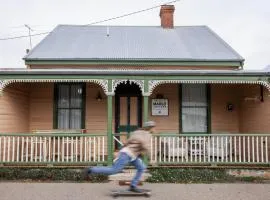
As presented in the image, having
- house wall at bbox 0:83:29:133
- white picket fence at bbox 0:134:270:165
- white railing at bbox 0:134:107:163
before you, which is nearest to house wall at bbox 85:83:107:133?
white picket fence at bbox 0:134:270:165

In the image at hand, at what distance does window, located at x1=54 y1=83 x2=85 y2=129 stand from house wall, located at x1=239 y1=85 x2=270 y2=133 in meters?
6.21

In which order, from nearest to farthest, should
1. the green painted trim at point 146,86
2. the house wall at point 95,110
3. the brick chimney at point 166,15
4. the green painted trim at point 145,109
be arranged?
the green painted trim at point 145,109 → the green painted trim at point 146,86 → the house wall at point 95,110 → the brick chimney at point 166,15

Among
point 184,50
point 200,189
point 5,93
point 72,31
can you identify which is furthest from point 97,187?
point 72,31

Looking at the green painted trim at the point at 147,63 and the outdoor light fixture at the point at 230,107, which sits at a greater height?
the green painted trim at the point at 147,63

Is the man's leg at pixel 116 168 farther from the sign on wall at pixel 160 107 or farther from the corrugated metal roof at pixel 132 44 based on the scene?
the corrugated metal roof at pixel 132 44

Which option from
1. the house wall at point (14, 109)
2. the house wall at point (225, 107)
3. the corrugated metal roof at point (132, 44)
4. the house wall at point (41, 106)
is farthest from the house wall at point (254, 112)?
the house wall at point (14, 109)

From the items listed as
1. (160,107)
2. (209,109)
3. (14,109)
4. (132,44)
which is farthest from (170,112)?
(14,109)

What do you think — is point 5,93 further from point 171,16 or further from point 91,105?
point 171,16

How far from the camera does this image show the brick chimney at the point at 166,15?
658 inches

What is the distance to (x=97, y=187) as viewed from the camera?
329 inches

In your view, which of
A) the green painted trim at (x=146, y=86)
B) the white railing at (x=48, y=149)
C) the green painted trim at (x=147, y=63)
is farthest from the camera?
the green painted trim at (x=147, y=63)

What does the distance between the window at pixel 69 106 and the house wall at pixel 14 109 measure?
1.15 metres

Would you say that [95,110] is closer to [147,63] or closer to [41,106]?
[41,106]

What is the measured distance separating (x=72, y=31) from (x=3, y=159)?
8.70 meters
